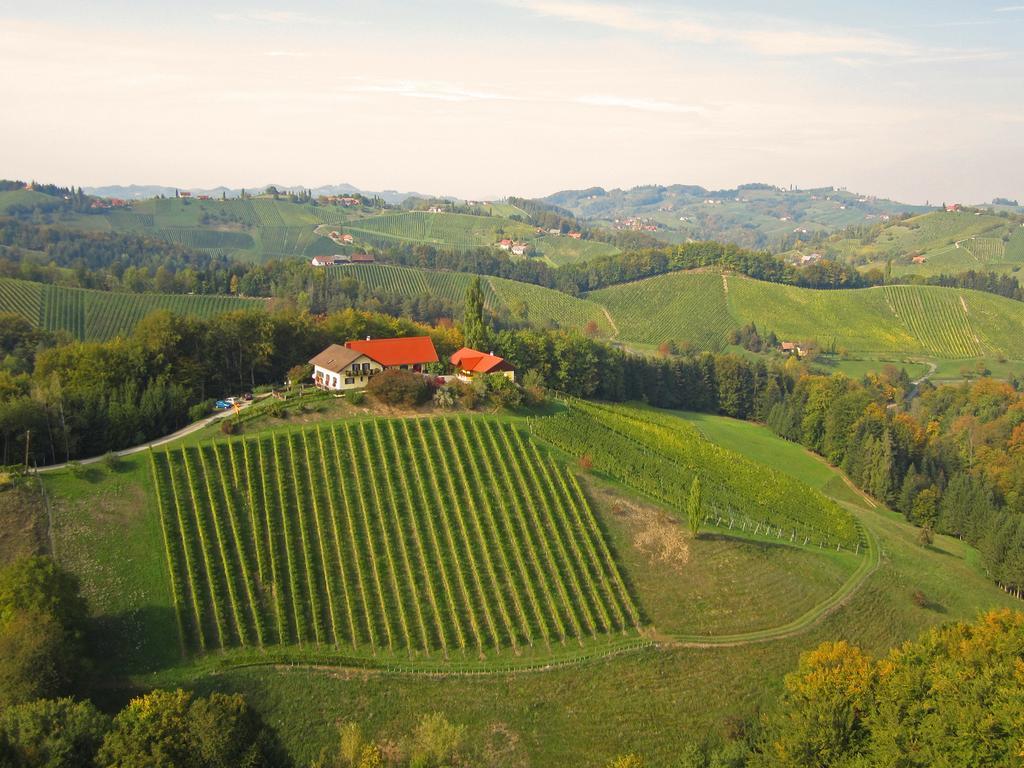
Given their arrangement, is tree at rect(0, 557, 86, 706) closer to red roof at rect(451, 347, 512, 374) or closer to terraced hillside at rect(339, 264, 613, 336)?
red roof at rect(451, 347, 512, 374)

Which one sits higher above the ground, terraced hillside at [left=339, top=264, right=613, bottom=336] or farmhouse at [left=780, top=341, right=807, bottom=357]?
terraced hillside at [left=339, top=264, right=613, bottom=336]

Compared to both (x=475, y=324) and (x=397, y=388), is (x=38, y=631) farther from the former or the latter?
(x=475, y=324)

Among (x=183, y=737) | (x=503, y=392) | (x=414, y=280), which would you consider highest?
(x=414, y=280)

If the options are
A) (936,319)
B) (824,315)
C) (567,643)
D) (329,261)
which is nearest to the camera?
(567,643)

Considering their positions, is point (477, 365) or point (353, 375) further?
point (477, 365)

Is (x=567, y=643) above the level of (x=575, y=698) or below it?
above

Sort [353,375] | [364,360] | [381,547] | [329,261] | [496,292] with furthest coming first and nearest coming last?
[329,261]
[496,292]
[364,360]
[353,375]
[381,547]

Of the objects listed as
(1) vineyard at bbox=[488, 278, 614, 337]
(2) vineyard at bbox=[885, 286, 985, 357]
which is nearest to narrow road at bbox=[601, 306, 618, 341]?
(1) vineyard at bbox=[488, 278, 614, 337]

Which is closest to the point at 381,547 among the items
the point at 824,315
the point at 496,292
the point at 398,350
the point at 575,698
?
the point at 575,698
